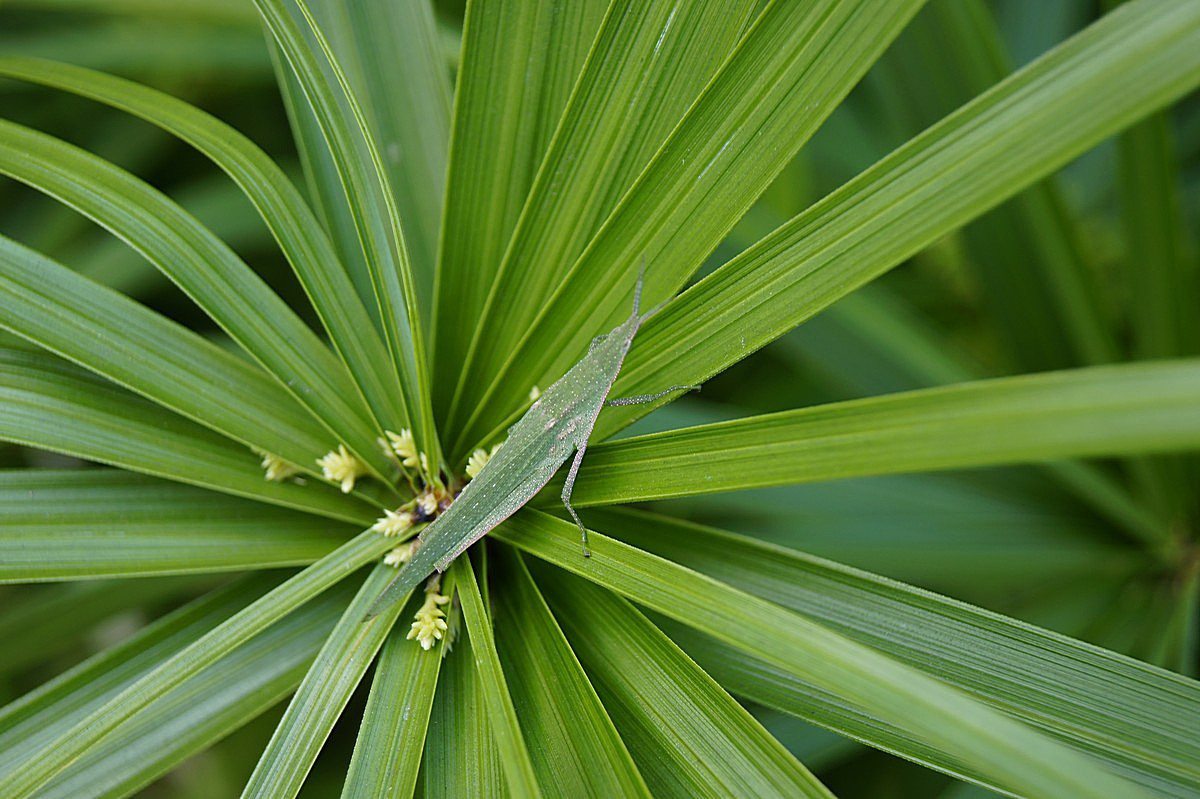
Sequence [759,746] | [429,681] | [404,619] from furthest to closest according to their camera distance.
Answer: [404,619]
[429,681]
[759,746]

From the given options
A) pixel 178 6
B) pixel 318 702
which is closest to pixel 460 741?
pixel 318 702

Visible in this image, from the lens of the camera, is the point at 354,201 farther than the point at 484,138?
No

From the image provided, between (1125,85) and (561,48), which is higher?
(561,48)

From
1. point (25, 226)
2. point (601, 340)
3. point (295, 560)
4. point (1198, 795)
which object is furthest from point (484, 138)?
point (25, 226)

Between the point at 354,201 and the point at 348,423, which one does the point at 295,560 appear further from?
the point at 354,201

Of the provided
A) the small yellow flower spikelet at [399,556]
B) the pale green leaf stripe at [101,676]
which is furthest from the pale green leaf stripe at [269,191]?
the pale green leaf stripe at [101,676]

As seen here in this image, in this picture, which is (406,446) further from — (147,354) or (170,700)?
(170,700)
